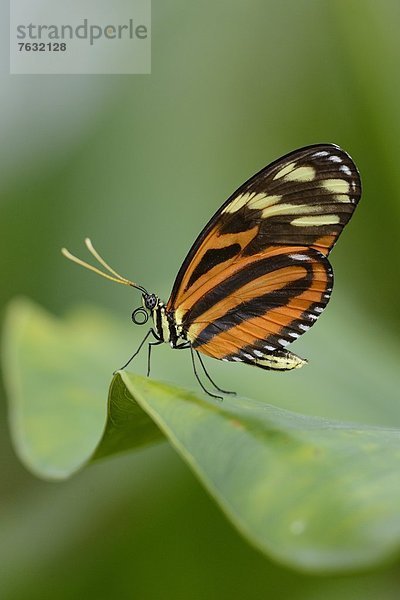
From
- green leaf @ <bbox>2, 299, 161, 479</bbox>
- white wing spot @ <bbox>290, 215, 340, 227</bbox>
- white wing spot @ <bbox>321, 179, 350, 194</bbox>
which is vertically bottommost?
green leaf @ <bbox>2, 299, 161, 479</bbox>

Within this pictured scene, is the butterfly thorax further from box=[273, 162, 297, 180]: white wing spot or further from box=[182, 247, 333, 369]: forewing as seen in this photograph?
box=[273, 162, 297, 180]: white wing spot

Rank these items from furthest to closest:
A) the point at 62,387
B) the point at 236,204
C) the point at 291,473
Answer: the point at 236,204, the point at 62,387, the point at 291,473

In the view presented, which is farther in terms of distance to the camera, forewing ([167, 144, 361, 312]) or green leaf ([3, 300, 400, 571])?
forewing ([167, 144, 361, 312])

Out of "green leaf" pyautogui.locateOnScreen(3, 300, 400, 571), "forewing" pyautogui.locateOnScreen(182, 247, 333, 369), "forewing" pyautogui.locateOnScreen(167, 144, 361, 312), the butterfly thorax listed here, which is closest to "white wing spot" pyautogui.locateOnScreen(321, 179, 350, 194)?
"forewing" pyautogui.locateOnScreen(167, 144, 361, 312)

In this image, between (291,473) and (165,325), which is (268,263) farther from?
(291,473)

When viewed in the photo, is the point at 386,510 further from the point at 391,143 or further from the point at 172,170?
the point at 172,170

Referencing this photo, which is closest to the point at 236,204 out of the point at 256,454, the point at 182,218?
the point at 256,454

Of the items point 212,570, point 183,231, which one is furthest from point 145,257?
point 212,570
